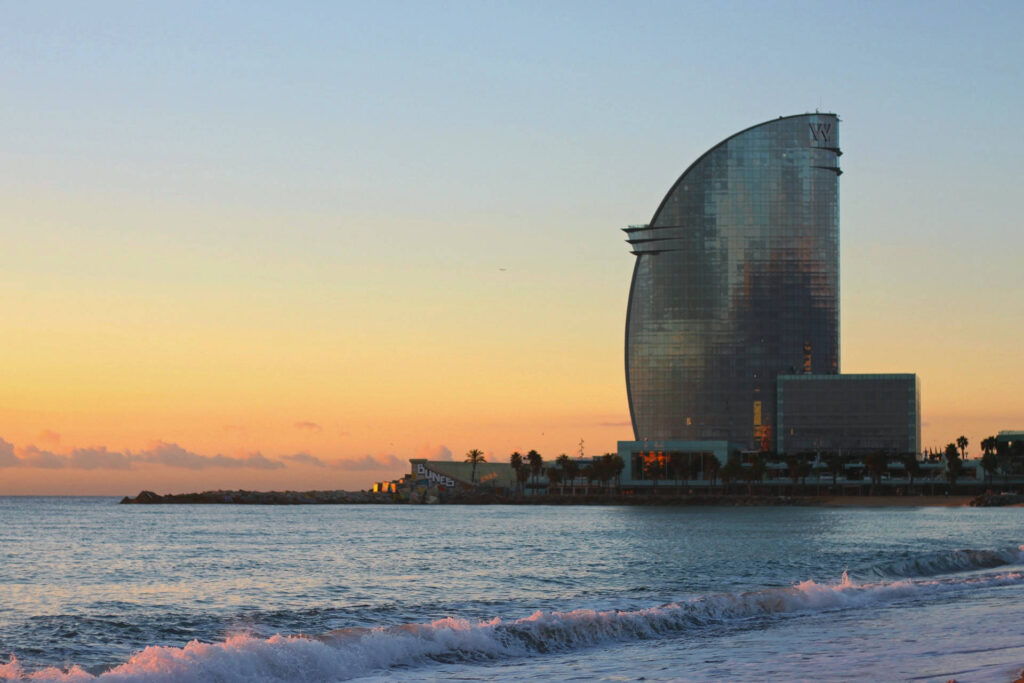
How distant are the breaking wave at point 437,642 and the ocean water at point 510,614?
0.20 ft

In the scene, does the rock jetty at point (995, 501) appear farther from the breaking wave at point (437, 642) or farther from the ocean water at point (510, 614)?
the breaking wave at point (437, 642)

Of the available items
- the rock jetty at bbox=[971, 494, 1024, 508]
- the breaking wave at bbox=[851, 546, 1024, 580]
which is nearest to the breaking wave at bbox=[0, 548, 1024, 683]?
the breaking wave at bbox=[851, 546, 1024, 580]

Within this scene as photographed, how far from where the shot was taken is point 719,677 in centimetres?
2047

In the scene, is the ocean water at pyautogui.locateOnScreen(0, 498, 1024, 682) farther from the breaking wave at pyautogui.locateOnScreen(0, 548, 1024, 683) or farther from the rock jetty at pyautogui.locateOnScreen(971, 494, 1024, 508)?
the rock jetty at pyautogui.locateOnScreen(971, 494, 1024, 508)

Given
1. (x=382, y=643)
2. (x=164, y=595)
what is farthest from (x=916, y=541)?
(x=382, y=643)

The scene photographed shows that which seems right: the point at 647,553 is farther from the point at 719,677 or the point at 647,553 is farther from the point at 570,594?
the point at 719,677

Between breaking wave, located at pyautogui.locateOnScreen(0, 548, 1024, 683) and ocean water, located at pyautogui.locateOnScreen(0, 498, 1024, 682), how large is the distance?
6 cm

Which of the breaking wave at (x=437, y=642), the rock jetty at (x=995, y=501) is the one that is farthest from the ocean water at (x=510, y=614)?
the rock jetty at (x=995, y=501)

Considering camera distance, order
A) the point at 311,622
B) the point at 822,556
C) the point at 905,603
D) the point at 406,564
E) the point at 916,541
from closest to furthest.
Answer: the point at 311,622, the point at 905,603, the point at 406,564, the point at 822,556, the point at 916,541

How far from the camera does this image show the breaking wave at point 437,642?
69.7 ft

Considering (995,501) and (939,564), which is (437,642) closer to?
(939,564)

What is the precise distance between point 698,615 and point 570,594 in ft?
26.2

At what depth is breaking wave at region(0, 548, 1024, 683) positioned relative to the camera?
21250mm

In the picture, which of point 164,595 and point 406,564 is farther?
point 406,564
